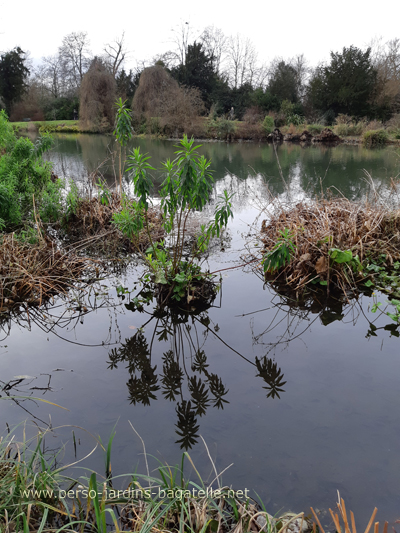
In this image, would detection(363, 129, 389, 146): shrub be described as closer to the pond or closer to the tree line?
the tree line

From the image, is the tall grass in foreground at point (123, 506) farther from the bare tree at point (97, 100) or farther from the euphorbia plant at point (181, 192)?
the bare tree at point (97, 100)

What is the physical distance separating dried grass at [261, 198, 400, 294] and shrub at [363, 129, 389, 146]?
18586 mm

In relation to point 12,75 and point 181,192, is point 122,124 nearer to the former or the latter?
point 181,192

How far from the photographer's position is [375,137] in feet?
69.0

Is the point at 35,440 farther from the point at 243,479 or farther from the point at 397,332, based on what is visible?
the point at 397,332

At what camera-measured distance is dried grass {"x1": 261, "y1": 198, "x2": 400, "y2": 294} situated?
4199mm

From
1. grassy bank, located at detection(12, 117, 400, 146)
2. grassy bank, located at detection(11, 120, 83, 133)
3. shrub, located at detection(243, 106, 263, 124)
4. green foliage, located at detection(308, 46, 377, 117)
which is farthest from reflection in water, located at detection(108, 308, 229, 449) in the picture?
grassy bank, located at detection(11, 120, 83, 133)

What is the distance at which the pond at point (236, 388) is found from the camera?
2.07m

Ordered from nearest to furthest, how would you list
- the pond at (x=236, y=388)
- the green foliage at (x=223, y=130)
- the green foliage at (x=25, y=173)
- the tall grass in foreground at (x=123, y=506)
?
the tall grass in foreground at (x=123, y=506) → the pond at (x=236, y=388) → the green foliage at (x=25, y=173) → the green foliage at (x=223, y=130)

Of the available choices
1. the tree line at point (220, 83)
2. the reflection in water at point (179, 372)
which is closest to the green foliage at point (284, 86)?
the tree line at point (220, 83)

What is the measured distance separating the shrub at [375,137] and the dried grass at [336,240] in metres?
18.6

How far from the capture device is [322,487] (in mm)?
1962

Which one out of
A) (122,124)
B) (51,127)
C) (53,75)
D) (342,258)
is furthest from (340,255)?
(53,75)

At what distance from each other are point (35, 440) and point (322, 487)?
170cm
